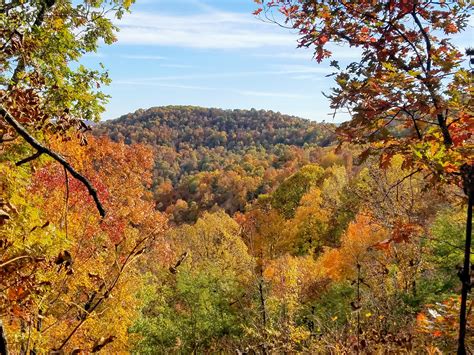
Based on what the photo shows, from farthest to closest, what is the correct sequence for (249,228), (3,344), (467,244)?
(249,228)
(467,244)
(3,344)

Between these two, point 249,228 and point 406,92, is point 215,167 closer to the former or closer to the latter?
point 249,228

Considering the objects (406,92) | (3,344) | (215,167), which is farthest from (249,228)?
(215,167)

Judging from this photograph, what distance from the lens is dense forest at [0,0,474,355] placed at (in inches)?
117

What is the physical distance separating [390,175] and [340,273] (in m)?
6.84

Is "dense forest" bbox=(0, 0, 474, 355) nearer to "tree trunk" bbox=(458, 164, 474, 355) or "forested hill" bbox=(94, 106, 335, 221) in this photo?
"tree trunk" bbox=(458, 164, 474, 355)

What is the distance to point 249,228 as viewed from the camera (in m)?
22.2

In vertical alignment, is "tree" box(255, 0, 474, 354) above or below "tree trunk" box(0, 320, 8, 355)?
above

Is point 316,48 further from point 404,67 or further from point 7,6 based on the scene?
point 7,6

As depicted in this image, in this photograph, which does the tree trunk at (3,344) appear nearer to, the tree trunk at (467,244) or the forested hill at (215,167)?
the tree trunk at (467,244)

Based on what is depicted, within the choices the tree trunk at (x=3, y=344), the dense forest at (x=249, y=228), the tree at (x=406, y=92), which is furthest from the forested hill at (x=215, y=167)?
the tree trunk at (x=3, y=344)

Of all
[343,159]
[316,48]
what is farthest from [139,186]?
[343,159]

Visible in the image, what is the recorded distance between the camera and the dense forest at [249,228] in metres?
2.96

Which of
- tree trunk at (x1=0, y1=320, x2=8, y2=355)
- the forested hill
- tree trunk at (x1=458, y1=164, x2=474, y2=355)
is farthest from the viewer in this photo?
the forested hill

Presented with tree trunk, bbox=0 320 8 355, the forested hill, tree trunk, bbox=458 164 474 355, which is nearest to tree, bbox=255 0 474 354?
tree trunk, bbox=458 164 474 355
